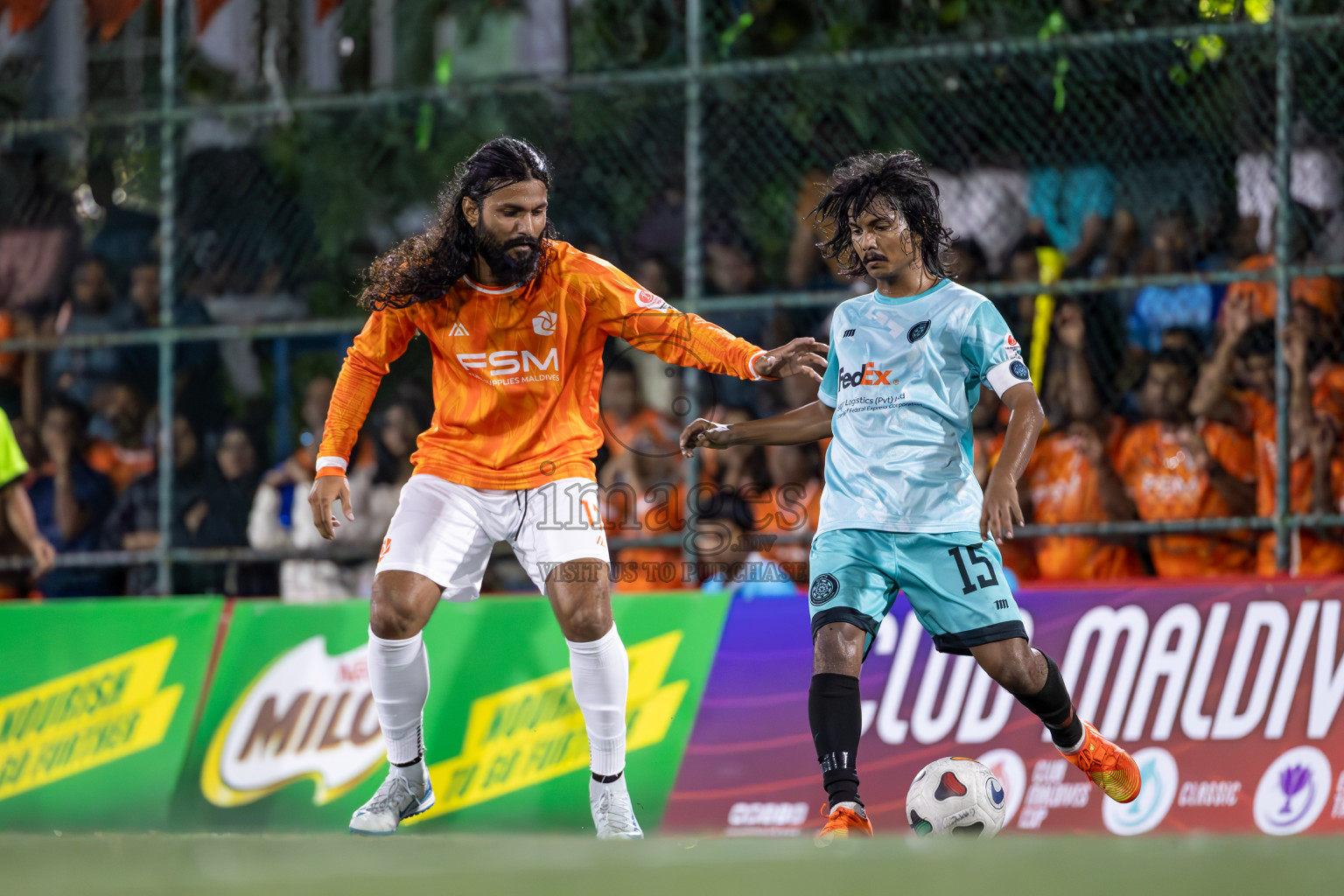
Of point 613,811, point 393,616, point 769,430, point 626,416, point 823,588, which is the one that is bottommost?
point 613,811

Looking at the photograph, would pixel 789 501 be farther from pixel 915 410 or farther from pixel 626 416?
pixel 915 410

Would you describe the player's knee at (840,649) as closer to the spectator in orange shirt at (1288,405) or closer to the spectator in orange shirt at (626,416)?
the spectator in orange shirt at (1288,405)

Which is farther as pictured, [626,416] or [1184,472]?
[626,416]

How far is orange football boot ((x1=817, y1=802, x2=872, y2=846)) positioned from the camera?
4.41 metres

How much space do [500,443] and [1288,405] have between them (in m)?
3.55

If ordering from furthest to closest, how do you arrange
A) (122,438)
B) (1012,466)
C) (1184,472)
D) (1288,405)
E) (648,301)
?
1. (122,438)
2. (1184,472)
3. (1288,405)
4. (648,301)
5. (1012,466)

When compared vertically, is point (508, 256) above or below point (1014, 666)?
above

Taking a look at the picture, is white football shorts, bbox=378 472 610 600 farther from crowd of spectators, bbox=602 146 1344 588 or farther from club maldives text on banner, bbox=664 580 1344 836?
crowd of spectators, bbox=602 146 1344 588

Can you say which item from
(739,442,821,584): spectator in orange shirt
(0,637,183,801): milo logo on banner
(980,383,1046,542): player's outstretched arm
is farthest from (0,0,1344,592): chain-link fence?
(980,383,1046,542): player's outstretched arm

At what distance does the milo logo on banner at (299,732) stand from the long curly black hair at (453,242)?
7.16 ft

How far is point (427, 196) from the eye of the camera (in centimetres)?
924

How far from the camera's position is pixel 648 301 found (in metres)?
5.54

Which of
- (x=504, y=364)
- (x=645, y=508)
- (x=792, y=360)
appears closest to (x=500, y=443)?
(x=504, y=364)

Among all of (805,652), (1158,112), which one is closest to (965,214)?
(1158,112)
